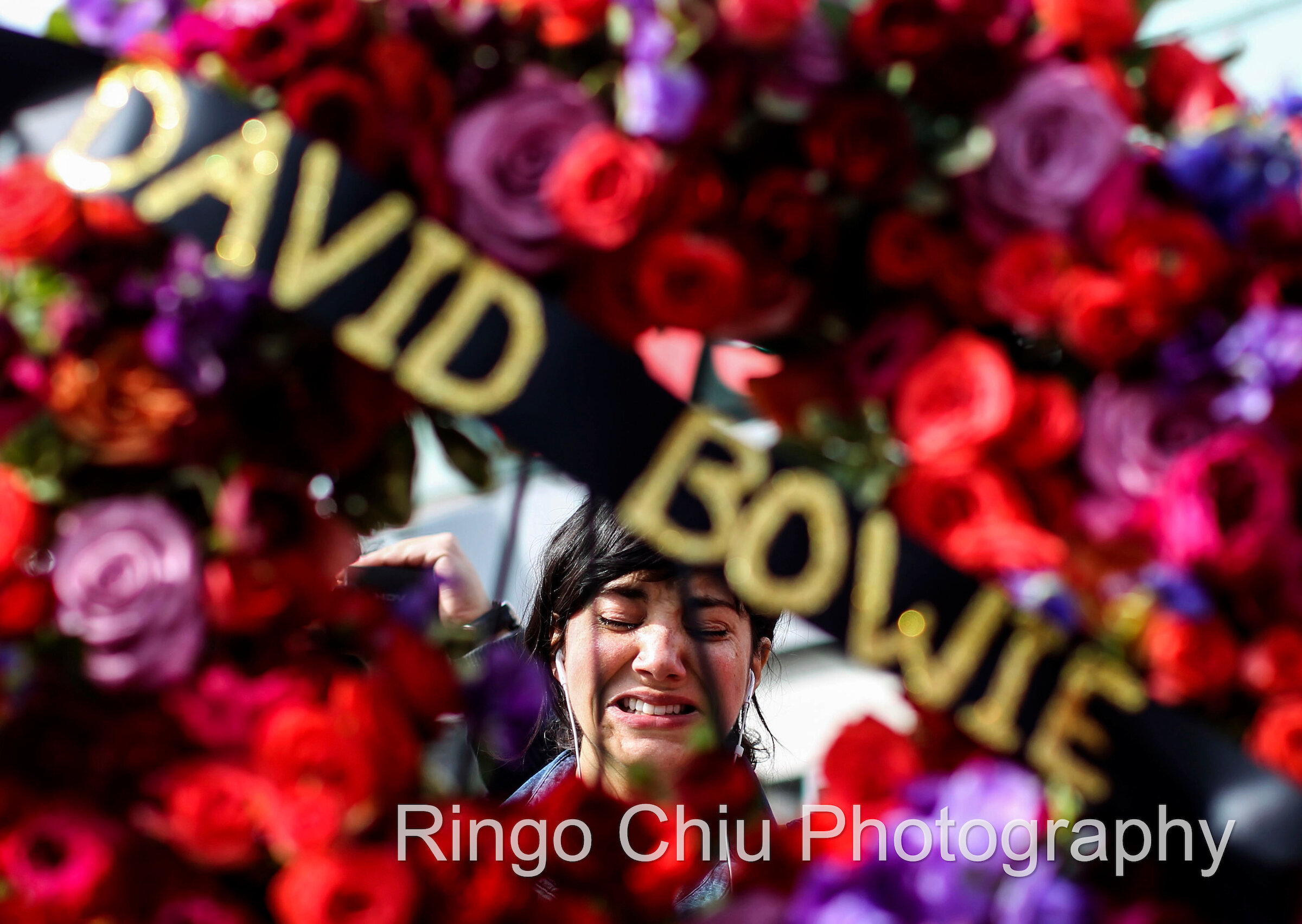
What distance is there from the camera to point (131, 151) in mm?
1287

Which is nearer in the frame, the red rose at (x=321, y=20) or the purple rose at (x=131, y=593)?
the purple rose at (x=131, y=593)

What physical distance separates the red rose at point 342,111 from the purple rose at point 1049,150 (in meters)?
0.58

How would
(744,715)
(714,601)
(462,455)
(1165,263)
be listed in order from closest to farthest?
(1165,263), (462,455), (714,601), (744,715)

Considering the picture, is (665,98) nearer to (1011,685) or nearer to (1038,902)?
(1011,685)

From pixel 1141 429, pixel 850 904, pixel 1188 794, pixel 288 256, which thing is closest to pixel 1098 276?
pixel 1141 429

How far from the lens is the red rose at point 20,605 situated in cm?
117

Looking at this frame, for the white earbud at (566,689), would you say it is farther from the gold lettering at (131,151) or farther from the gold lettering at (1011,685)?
the gold lettering at (131,151)

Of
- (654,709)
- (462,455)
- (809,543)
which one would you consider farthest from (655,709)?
(809,543)

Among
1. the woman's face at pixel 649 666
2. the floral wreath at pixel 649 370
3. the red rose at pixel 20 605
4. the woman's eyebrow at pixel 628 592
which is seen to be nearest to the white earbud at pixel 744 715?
the woman's face at pixel 649 666

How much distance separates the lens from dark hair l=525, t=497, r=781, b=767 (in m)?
2.26

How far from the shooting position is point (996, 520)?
125 centimetres

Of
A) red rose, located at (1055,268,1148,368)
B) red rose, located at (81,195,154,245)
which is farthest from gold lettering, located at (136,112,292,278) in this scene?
red rose, located at (1055,268,1148,368)

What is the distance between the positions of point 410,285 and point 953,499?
539 millimetres

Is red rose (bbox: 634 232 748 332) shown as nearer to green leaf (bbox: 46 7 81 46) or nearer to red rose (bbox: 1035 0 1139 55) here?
red rose (bbox: 1035 0 1139 55)
